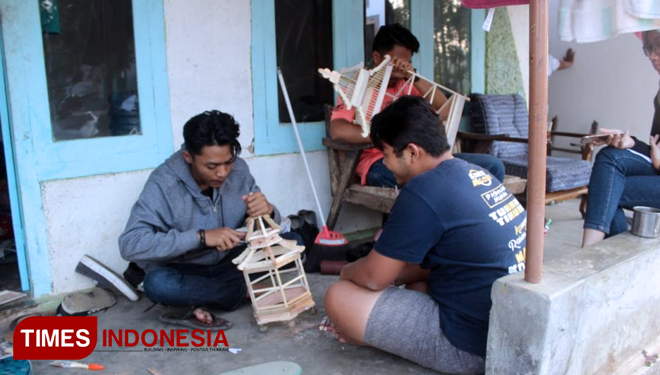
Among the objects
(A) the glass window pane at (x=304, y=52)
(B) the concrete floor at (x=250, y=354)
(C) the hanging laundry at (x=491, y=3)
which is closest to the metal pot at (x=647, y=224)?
(B) the concrete floor at (x=250, y=354)

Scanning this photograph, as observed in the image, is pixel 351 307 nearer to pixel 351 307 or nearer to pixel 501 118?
pixel 351 307

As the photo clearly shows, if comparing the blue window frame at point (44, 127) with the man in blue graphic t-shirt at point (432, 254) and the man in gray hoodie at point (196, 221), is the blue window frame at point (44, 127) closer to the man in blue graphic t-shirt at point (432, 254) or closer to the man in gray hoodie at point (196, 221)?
the man in gray hoodie at point (196, 221)

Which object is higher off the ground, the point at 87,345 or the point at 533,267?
the point at 533,267

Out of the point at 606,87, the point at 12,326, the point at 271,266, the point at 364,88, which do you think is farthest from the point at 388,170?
the point at 606,87

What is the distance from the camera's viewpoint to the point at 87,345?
2242mm

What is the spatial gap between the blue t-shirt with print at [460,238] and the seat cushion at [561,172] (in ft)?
6.14

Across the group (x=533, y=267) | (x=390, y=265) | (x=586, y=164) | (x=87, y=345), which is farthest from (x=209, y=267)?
(x=586, y=164)

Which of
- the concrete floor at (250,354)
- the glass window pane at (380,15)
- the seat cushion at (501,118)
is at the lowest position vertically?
the concrete floor at (250,354)

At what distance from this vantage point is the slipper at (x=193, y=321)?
239 centimetres

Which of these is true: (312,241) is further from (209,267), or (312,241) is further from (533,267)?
(533,267)

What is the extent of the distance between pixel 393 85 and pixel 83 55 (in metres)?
1.84

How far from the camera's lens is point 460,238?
1.77 meters

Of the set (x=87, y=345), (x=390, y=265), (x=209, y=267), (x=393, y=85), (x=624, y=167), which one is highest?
(x=393, y=85)

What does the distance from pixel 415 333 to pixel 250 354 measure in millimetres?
723
